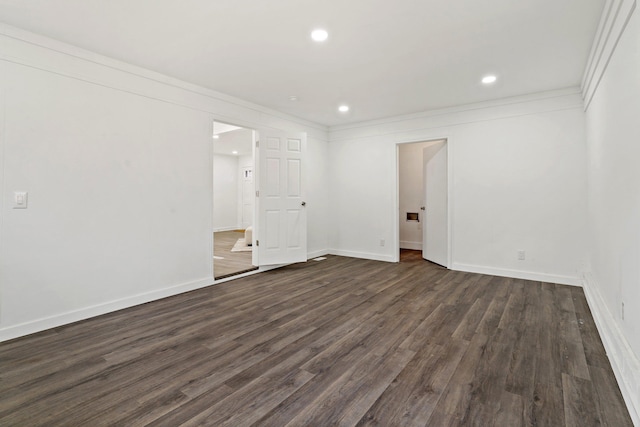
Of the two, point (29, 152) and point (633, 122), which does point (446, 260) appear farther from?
point (29, 152)

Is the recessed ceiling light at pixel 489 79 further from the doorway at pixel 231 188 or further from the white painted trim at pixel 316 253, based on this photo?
the doorway at pixel 231 188

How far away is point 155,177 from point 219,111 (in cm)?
125

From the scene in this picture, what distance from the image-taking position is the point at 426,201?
5.68 meters

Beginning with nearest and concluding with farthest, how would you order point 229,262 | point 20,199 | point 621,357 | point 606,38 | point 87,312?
point 621,357 → point 606,38 → point 20,199 → point 87,312 → point 229,262

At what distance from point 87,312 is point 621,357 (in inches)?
163

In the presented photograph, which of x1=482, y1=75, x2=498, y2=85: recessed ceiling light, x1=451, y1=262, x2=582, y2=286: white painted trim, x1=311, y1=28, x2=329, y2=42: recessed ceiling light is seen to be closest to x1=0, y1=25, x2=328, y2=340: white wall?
x1=311, y1=28, x2=329, y2=42: recessed ceiling light

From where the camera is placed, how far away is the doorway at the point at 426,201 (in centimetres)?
508

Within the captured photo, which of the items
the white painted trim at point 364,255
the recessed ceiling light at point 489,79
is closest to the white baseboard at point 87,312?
the white painted trim at point 364,255

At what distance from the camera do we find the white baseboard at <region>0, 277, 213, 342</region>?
254 centimetres

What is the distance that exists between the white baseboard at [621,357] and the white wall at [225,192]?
29.9ft

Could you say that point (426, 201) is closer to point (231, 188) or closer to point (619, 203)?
point (619, 203)

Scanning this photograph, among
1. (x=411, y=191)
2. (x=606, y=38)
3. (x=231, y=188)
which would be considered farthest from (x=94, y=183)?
(x=231, y=188)

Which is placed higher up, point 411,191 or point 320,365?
point 411,191

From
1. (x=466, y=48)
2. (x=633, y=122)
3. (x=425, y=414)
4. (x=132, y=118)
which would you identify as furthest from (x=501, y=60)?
(x=132, y=118)
